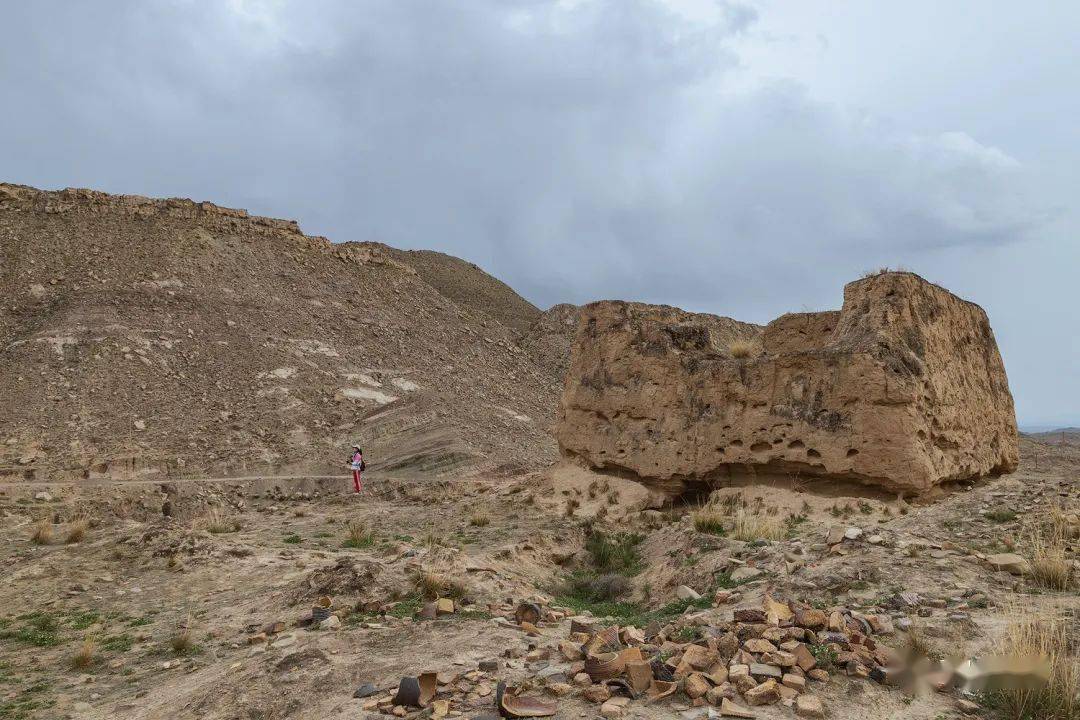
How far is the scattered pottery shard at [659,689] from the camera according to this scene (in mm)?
4598

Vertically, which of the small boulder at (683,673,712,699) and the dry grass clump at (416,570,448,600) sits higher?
the dry grass clump at (416,570,448,600)

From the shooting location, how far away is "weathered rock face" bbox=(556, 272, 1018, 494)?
1048cm

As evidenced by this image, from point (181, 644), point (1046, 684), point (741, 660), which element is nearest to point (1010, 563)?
point (1046, 684)

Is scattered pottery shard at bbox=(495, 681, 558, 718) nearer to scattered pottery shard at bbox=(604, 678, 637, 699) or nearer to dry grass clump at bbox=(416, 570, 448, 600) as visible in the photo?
scattered pottery shard at bbox=(604, 678, 637, 699)

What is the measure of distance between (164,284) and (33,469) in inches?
543

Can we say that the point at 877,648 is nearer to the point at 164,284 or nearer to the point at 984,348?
the point at 984,348

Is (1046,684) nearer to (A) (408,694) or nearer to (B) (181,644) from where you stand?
(A) (408,694)

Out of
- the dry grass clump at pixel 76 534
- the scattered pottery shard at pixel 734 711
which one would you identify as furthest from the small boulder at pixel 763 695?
the dry grass clump at pixel 76 534

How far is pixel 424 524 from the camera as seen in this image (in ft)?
43.7

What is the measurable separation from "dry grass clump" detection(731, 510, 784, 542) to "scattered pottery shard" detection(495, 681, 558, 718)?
4890 mm

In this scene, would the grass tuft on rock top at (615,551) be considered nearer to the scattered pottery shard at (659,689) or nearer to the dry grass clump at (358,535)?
the dry grass clump at (358,535)

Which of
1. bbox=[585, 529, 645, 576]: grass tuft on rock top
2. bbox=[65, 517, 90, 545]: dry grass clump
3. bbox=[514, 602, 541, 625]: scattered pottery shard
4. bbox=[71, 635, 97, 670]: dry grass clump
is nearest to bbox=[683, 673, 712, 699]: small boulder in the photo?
bbox=[514, 602, 541, 625]: scattered pottery shard

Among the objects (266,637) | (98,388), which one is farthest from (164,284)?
(266,637)

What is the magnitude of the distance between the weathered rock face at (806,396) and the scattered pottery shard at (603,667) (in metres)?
6.80
